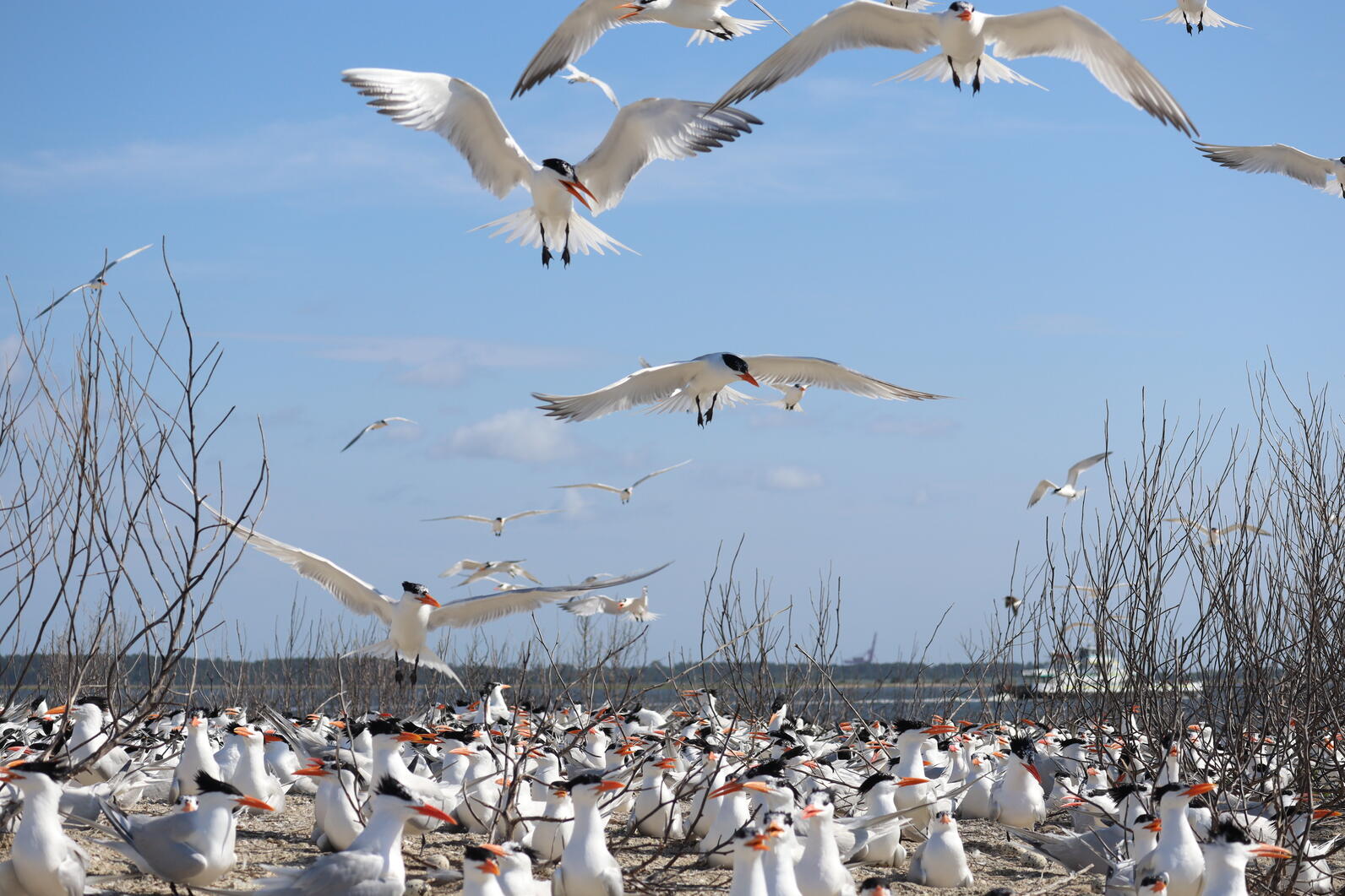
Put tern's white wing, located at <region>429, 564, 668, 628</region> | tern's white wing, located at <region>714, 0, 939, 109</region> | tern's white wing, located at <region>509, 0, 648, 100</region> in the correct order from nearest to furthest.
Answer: tern's white wing, located at <region>429, 564, 668, 628</region>
tern's white wing, located at <region>714, 0, 939, 109</region>
tern's white wing, located at <region>509, 0, 648, 100</region>

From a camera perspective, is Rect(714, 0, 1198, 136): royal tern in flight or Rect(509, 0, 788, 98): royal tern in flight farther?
Rect(509, 0, 788, 98): royal tern in flight

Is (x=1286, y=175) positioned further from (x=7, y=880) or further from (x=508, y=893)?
(x=7, y=880)

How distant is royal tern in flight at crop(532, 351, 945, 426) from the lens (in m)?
10.2

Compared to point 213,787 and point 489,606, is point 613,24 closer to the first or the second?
point 489,606

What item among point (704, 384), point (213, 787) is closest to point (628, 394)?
point (704, 384)

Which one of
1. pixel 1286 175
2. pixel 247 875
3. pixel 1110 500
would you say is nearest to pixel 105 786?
pixel 247 875

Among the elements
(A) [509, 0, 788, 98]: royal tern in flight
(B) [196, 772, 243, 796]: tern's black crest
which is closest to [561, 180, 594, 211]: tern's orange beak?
(A) [509, 0, 788, 98]: royal tern in flight

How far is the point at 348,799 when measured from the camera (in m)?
6.54

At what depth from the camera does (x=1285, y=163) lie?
13.9 meters

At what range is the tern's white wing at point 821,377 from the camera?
35.8ft

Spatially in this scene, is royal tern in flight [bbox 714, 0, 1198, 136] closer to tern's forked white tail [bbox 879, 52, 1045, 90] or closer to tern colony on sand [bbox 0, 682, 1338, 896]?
tern's forked white tail [bbox 879, 52, 1045, 90]

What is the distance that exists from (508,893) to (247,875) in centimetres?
218

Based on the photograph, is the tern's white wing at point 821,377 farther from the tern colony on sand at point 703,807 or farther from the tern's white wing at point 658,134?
the tern colony on sand at point 703,807

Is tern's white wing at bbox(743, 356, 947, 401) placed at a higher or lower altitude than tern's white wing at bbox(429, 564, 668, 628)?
higher
